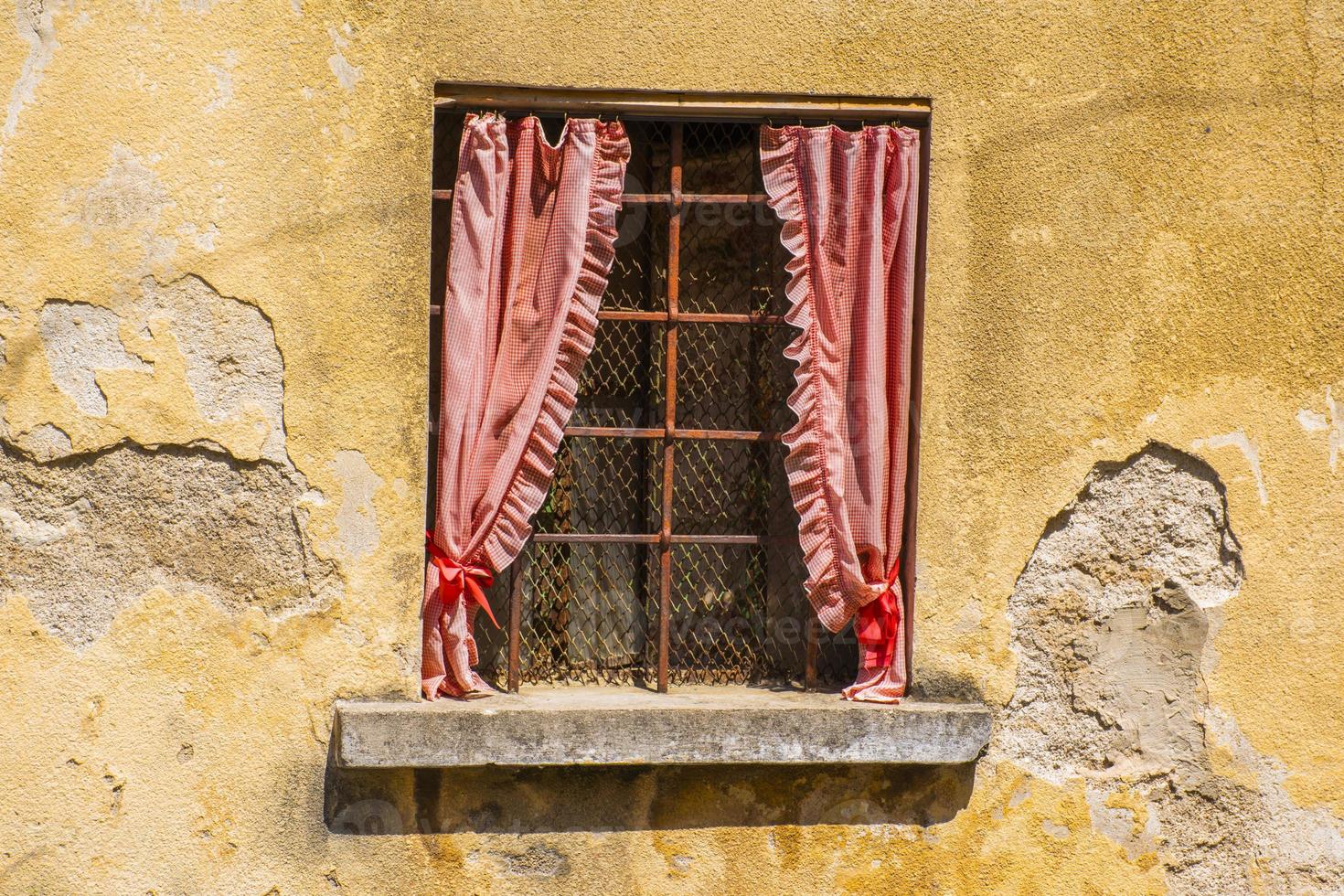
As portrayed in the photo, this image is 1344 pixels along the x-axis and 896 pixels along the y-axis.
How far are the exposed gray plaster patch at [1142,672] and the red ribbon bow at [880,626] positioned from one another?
0.30 metres

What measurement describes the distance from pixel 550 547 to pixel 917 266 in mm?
1209

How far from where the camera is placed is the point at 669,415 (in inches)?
130

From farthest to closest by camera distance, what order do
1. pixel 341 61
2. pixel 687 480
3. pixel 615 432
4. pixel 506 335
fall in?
pixel 687 480 → pixel 615 432 → pixel 506 335 → pixel 341 61

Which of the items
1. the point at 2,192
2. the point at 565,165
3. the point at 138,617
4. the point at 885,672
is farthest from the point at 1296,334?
the point at 2,192

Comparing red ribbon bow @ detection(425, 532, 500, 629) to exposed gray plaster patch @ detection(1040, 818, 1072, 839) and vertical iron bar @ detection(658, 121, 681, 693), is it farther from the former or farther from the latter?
exposed gray plaster patch @ detection(1040, 818, 1072, 839)

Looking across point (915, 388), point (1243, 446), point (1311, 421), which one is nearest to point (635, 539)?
point (915, 388)

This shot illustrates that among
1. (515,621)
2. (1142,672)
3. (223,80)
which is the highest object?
(223,80)

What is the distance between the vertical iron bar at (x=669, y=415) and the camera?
3.30 meters

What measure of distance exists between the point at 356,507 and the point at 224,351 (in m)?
0.48

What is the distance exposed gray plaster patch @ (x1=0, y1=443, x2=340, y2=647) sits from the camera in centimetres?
301

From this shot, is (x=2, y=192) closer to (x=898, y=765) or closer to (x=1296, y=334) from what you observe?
(x=898, y=765)

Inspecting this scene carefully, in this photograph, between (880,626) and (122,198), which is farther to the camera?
(880,626)

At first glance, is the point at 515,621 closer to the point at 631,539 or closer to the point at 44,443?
the point at 631,539

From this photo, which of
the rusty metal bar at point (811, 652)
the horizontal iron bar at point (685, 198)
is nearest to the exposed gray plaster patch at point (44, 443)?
the horizontal iron bar at point (685, 198)
